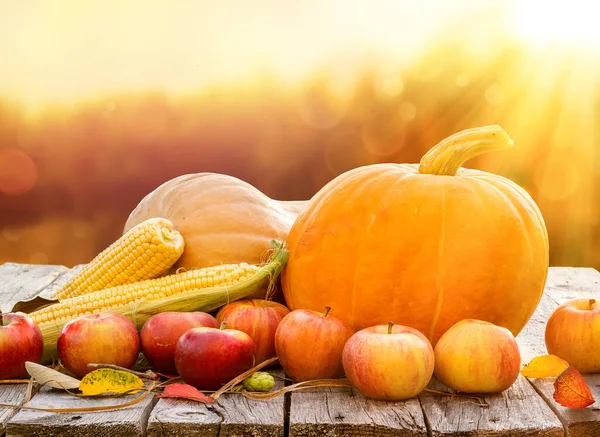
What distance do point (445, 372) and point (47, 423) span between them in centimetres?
99

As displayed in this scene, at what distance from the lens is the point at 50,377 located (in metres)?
2.06

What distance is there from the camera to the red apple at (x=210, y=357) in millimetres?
2020

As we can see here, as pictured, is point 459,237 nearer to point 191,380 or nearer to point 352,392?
point 352,392

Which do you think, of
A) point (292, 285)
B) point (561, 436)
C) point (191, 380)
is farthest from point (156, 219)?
point (561, 436)

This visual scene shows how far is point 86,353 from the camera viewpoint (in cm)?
212

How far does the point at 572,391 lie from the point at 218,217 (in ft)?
4.74

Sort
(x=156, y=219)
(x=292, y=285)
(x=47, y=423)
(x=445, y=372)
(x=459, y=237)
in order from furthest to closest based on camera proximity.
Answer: (x=156, y=219), (x=292, y=285), (x=459, y=237), (x=445, y=372), (x=47, y=423)

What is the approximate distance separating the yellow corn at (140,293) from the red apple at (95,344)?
0.29 m

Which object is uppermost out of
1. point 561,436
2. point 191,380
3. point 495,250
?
point 495,250

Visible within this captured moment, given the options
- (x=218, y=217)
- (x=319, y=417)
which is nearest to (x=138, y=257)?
(x=218, y=217)

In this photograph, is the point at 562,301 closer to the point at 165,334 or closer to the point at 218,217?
the point at 218,217

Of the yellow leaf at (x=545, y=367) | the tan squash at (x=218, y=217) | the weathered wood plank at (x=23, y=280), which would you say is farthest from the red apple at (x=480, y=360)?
the weathered wood plank at (x=23, y=280)

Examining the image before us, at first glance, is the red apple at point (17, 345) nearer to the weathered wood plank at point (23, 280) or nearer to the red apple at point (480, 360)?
the weathered wood plank at point (23, 280)

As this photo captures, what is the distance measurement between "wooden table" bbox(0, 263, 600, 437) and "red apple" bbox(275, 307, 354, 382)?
0.27 feet
